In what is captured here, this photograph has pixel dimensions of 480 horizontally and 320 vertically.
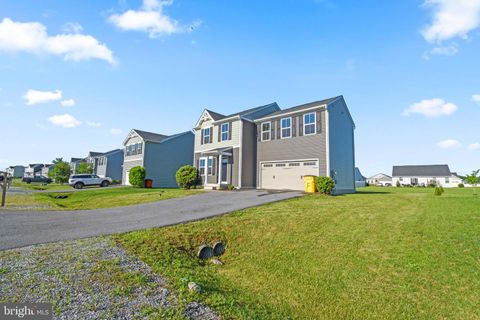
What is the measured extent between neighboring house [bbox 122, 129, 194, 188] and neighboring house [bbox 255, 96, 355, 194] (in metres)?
16.4

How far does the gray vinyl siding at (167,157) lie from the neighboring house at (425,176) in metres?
51.0

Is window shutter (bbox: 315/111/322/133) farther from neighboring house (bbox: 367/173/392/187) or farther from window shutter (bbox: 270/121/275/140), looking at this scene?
neighboring house (bbox: 367/173/392/187)

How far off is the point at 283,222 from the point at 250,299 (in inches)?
174

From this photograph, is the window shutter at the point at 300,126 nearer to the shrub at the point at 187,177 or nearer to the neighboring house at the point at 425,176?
the shrub at the point at 187,177

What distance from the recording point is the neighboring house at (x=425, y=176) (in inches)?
2163

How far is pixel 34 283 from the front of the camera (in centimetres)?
389

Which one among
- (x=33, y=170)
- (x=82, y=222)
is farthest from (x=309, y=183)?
(x=33, y=170)

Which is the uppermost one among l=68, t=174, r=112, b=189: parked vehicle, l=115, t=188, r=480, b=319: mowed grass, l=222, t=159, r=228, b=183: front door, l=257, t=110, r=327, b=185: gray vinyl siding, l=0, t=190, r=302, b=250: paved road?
l=257, t=110, r=327, b=185: gray vinyl siding

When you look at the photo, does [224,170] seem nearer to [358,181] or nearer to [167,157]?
[167,157]


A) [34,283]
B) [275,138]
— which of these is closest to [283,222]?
[34,283]

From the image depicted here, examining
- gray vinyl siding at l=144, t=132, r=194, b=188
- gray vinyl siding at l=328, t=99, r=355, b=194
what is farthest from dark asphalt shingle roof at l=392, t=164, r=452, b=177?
gray vinyl siding at l=144, t=132, r=194, b=188

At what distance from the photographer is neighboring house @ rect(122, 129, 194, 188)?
32.0 meters

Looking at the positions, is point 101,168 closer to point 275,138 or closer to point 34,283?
point 275,138

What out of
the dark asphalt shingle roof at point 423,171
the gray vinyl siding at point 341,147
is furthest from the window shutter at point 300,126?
the dark asphalt shingle roof at point 423,171
